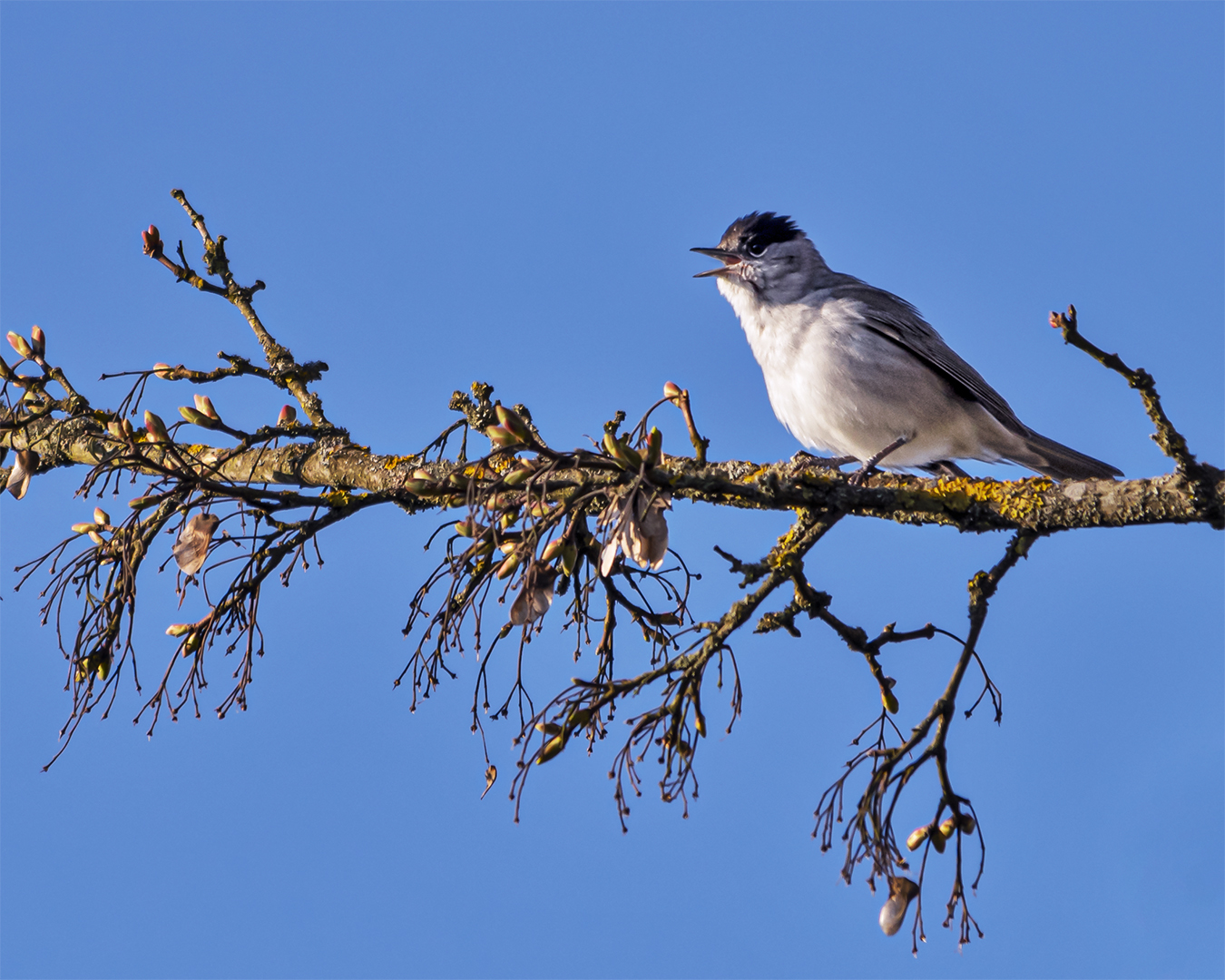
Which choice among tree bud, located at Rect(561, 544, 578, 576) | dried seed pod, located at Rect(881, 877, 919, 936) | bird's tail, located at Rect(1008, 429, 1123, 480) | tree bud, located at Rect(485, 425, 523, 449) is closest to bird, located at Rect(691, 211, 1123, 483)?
bird's tail, located at Rect(1008, 429, 1123, 480)

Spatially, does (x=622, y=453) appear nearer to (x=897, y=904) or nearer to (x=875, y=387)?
(x=897, y=904)

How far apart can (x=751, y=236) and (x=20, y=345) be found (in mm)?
5176

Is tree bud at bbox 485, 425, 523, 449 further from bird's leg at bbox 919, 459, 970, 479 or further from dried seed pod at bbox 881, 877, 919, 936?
bird's leg at bbox 919, 459, 970, 479

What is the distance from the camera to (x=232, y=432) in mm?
4938

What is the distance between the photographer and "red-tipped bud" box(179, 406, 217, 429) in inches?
184

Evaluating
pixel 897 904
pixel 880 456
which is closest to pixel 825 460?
pixel 880 456

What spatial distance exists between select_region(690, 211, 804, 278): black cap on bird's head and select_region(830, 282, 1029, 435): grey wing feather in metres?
0.98

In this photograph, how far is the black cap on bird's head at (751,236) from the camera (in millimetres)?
8539

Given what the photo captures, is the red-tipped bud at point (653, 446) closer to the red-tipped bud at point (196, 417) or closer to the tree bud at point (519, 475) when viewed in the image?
the tree bud at point (519, 475)

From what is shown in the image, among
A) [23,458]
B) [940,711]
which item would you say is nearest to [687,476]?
[940,711]

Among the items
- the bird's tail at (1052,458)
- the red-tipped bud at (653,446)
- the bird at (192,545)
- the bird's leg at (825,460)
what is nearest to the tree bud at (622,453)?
the red-tipped bud at (653,446)

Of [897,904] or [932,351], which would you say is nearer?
[897,904]

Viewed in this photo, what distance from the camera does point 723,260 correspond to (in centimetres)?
855

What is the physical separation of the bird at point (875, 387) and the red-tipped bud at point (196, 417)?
3.83m
